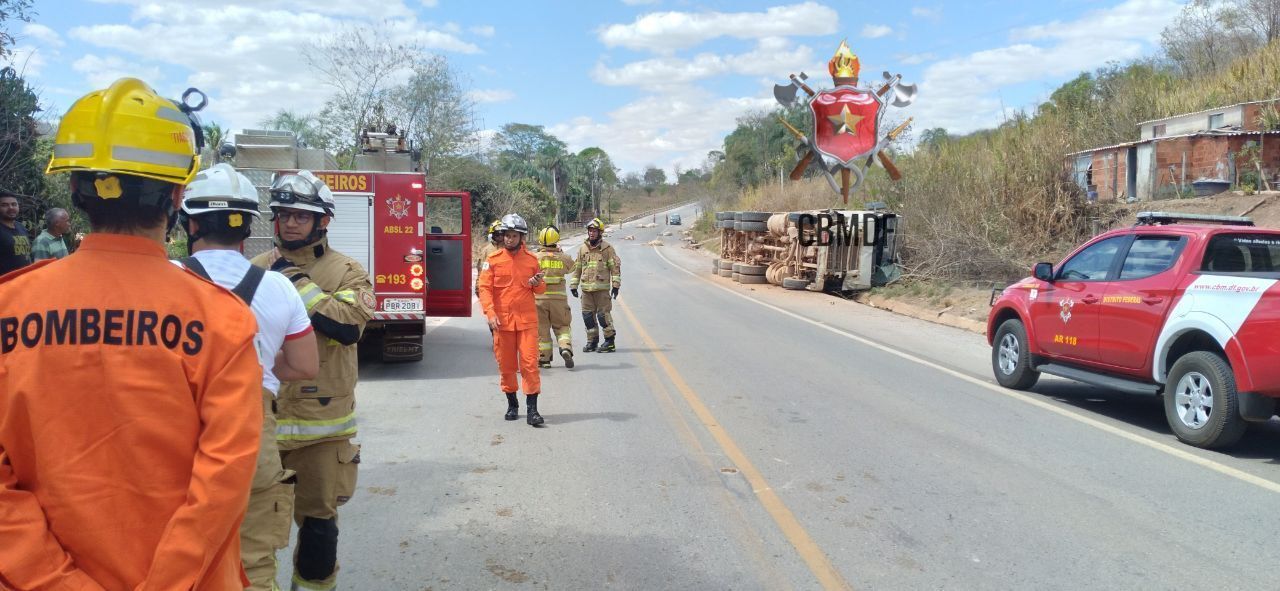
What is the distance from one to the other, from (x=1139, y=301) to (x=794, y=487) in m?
3.83

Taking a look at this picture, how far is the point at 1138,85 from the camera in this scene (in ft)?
80.7

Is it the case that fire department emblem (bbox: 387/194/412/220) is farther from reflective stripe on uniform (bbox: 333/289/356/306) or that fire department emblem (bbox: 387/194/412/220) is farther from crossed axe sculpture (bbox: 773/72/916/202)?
crossed axe sculpture (bbox: 773/72/916/202)

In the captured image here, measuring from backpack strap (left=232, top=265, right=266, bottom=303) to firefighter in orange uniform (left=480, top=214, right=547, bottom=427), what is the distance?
4990 millimetres

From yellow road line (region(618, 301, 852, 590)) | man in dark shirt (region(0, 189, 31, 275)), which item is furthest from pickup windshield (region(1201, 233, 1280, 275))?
man in dark shirt (region(0, 189, 31, 275))

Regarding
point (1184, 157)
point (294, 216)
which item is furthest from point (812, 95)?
point (294, 216)

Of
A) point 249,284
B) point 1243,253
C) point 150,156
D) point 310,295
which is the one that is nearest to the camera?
point 150,156

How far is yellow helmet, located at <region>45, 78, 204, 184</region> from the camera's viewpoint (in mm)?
1977

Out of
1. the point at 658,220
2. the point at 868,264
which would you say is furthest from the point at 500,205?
the point at 658,220

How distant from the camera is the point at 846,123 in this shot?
24625 millimetres

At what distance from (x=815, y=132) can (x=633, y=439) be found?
19035 mm

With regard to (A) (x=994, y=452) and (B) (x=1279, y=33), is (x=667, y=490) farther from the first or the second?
(B) (x=1279, y=33)

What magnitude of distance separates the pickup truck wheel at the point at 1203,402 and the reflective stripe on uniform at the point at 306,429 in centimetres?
622

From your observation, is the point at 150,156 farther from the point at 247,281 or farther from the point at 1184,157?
the point at 1184,157

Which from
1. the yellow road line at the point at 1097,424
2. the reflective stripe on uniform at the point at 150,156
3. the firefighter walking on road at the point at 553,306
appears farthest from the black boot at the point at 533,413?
the reflective stripe on uniform at the point at 150,156
